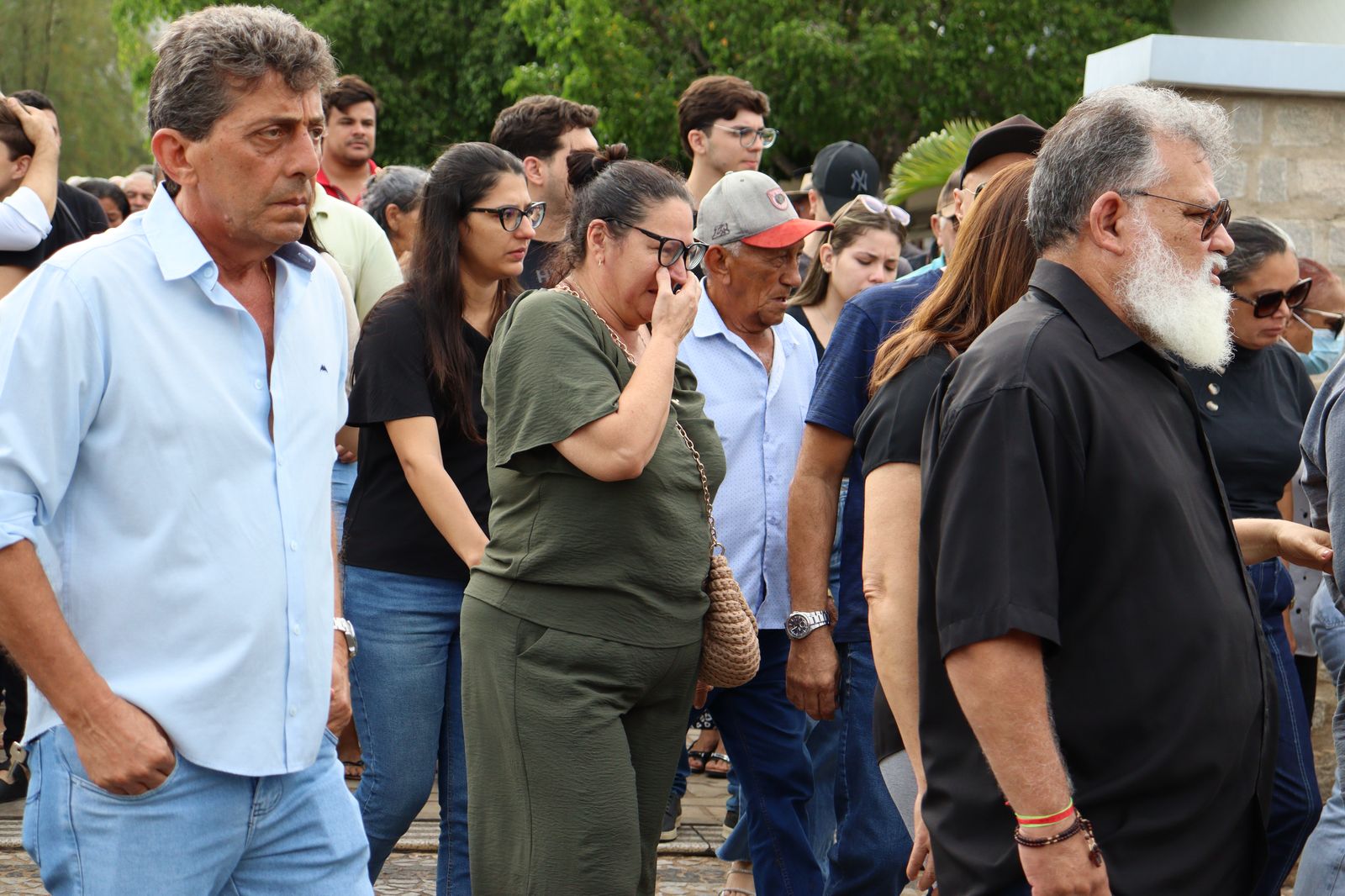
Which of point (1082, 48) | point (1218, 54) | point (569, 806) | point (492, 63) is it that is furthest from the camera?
point (492, 63)

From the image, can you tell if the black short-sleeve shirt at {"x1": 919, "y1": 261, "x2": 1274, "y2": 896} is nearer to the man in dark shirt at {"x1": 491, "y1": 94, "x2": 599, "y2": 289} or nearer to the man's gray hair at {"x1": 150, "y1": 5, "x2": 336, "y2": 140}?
the man's gray hair at {"x1": 150, "y1": 5, "x2": 336, "y2": 140}

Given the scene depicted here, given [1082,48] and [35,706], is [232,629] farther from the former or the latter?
[1082,48]

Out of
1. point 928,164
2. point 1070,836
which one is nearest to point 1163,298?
point 1070,836

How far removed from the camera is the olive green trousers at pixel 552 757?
3426mm

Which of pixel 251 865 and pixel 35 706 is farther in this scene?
pixel 251 865

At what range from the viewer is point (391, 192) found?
721 centimetres

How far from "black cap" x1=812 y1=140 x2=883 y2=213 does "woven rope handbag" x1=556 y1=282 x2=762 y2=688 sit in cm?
414

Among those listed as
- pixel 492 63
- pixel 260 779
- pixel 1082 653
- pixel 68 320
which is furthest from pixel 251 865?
pixel 492 63

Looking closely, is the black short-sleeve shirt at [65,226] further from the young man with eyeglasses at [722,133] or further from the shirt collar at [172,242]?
the shirt collar at [172,242]

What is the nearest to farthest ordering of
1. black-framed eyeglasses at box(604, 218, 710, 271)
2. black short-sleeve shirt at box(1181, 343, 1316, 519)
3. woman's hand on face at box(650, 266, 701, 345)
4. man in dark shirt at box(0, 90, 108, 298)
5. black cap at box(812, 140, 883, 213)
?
woman's hand on face at box(650, 266, 701, 345) → black-framed eyeglasses at box(604, 218, 710, 271) → black short-sleeve shirt at box(1181, 343, 1316, 519) → man in dark shirt at box(0, 90, 108, 298) → black cap at box(812, 140, 883, 213)

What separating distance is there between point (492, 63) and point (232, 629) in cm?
2611

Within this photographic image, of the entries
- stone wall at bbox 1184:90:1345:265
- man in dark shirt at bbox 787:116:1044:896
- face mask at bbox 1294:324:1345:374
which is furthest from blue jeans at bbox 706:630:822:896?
stone wall at bbox 1184:90:1345:265

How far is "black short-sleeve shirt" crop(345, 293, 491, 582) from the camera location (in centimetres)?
426

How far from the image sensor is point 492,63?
2767 cm
